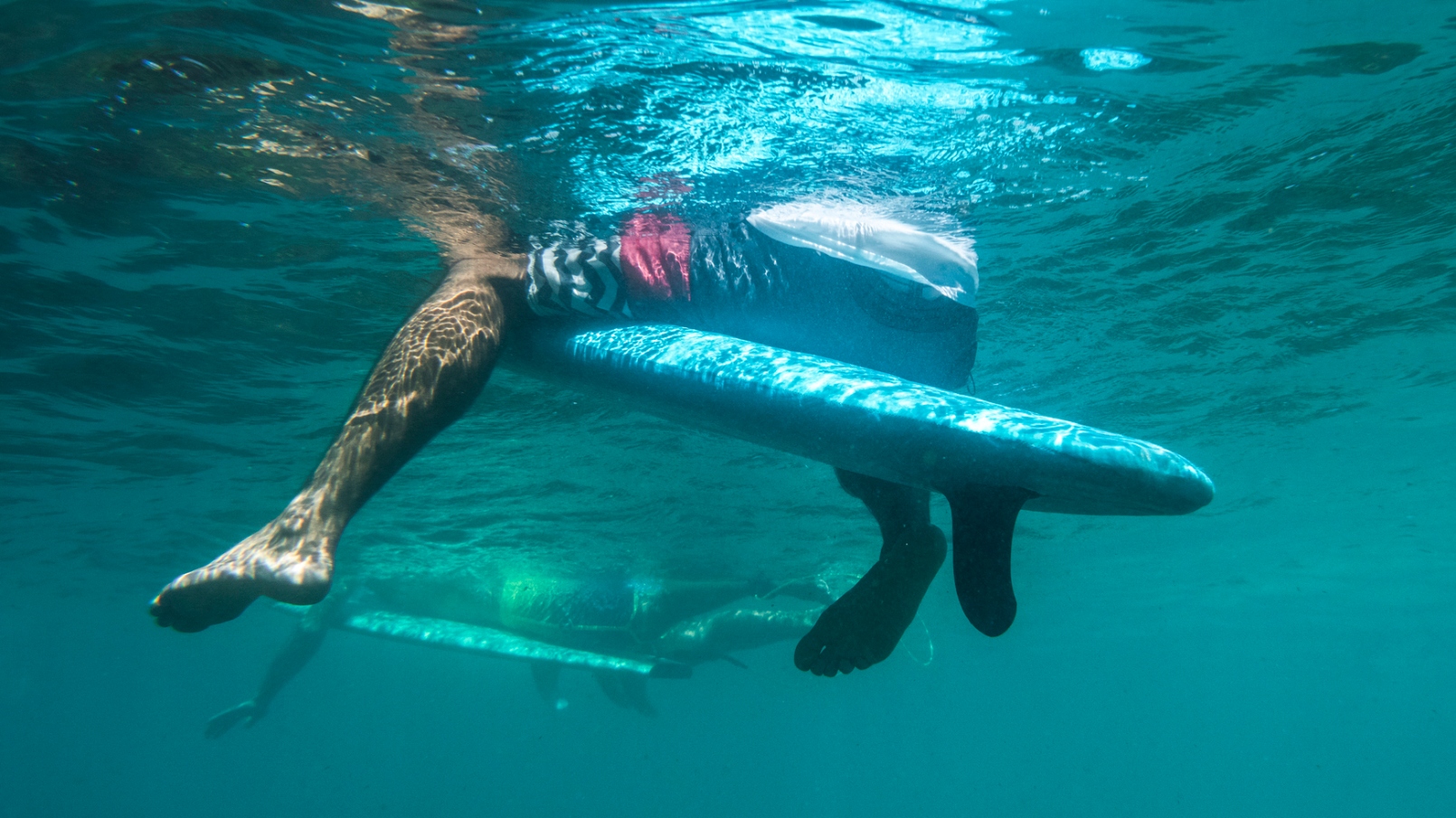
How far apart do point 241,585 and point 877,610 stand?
3118 mm

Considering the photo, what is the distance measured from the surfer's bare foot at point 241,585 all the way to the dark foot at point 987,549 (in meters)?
2.99

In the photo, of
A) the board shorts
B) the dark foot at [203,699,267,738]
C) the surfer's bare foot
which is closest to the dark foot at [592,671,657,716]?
the dark foot at [203,699,267,738]

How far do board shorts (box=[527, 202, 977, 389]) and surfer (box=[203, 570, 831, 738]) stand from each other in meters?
11.5

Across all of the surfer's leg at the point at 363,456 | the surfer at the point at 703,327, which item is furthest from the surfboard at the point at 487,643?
the surfer's leg at the point at 363,456

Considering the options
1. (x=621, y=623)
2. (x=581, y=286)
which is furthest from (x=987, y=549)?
(x=621, y=623)

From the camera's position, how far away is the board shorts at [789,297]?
5.12 meters

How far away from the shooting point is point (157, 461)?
14.5 metres

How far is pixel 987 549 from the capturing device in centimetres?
325

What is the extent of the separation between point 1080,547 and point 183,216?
28108 mm

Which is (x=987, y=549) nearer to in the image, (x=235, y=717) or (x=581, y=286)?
(x=581, y=286)

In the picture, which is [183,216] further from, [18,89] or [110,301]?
[110,301]

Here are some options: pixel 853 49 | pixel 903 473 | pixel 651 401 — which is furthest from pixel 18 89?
pixel 903 473

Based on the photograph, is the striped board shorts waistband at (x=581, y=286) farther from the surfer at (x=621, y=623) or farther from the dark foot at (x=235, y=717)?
the dark foot at (x=235, y=717)

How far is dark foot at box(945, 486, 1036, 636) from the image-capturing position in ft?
10.5
